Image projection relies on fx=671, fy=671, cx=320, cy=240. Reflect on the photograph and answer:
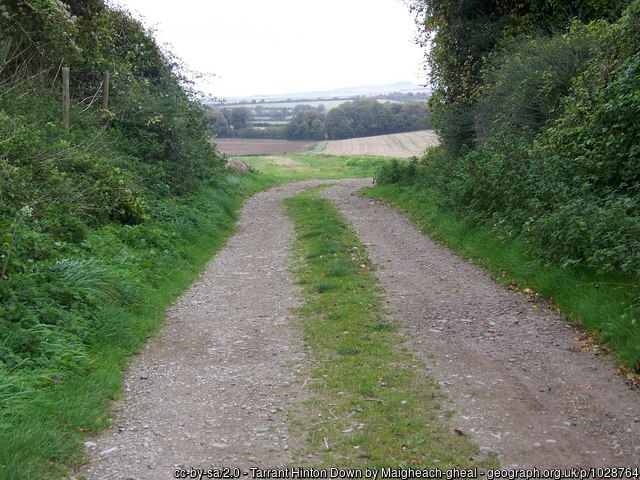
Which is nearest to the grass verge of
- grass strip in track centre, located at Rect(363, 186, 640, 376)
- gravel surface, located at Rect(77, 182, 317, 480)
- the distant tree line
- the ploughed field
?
gravel surface, located at Rect(77, 182, 317, 480)

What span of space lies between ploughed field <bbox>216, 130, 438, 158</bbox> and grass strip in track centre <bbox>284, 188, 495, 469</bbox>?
43.5 metres

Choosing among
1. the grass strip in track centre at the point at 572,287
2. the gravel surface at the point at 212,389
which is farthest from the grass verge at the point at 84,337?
the grass strip in track centre at the point at 572,287

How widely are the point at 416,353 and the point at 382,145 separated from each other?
54.9 m

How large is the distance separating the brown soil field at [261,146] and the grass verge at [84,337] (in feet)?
148

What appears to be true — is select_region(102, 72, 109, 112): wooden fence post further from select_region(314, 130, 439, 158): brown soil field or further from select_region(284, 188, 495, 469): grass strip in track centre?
select_region(314, 130, 439, 158): brown soil field

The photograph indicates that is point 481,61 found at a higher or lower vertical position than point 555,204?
higher

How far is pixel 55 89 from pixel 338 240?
8209 mm

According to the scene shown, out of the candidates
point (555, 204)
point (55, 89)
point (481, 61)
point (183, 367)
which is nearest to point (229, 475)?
point (183, 367)

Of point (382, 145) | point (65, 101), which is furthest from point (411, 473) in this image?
point (382, 145)

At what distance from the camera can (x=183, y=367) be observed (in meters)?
6.65

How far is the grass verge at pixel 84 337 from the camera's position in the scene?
465cm

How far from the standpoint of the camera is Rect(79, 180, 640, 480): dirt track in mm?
4582

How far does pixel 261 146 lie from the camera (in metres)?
64.9

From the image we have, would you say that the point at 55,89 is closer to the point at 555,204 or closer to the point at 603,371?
the point at 555,204
